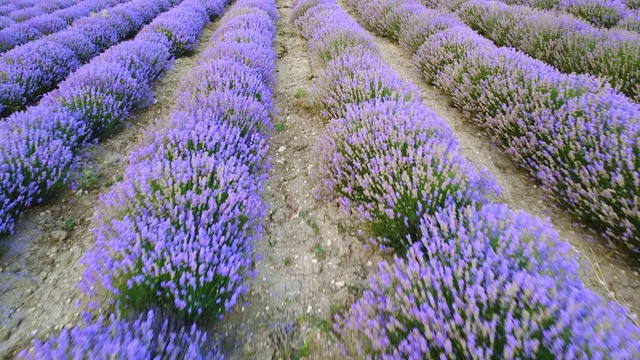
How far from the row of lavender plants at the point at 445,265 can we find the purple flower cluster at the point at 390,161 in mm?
11

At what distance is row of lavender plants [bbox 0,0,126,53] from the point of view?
18.6ft

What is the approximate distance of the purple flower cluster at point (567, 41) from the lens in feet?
11.9

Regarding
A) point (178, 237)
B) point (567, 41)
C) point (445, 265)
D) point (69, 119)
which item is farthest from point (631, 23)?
point (69, 119)

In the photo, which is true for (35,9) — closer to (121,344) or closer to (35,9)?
(35,9)

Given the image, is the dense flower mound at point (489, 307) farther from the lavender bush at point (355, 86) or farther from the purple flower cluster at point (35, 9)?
the purple flower cluster at point (35, 9)

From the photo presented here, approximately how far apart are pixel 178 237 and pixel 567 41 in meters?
4.84

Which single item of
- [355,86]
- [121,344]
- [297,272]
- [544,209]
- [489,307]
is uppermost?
[355,86]

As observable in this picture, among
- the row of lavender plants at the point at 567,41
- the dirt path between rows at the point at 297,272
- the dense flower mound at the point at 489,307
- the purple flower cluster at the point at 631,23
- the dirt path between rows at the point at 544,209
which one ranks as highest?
the purple flower cluster at the point at 631,23

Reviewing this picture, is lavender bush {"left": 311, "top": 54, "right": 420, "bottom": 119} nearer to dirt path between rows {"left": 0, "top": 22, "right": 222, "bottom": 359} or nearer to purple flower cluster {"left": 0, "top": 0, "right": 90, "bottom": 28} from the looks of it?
dirt path between rows {"left": 0, "top": 22, "right": 222, "bottom": 359}

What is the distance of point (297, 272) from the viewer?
230 centimetres

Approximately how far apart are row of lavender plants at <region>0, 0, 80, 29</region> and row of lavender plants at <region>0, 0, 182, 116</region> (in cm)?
224

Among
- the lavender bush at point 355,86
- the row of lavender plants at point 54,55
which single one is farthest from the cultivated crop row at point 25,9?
the lavender bush at point 355,86

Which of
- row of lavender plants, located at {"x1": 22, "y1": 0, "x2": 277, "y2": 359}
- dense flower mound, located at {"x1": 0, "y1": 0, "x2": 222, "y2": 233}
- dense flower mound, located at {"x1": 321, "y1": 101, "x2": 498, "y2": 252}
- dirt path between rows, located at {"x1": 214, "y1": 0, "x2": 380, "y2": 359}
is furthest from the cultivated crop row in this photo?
dense flower mound, located at {"x1": 321, "y1": 101, "x2": 498, "y2": 252}

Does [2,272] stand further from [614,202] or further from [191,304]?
[614,202]
